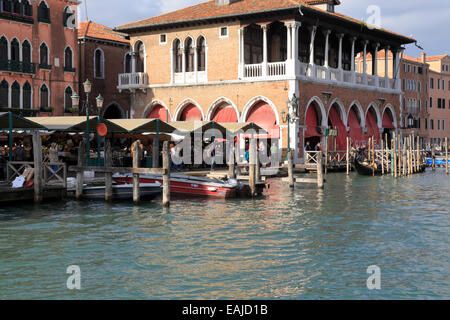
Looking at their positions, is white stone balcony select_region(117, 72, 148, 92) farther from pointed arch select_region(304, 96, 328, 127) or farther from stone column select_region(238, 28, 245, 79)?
pointed arch select_region(304, 96, 328, 127)

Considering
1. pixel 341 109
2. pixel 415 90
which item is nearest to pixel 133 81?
pixel 341 109

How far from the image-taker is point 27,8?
2847cm

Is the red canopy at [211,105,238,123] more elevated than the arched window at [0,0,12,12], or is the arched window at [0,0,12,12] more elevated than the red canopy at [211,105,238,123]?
the arched window at [0,0,12,12]

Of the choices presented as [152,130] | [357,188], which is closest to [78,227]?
[152,130]

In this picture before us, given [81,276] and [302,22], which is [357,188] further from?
[81,276]

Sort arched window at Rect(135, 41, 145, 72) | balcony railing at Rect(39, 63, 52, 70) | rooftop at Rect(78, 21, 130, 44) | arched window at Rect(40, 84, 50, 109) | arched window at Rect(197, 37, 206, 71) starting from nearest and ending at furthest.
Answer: balcony railing at Rect(39, 63, 52, 70)
arched window at Rect(40, 84, 50, 109)
arched window at Rect(197, 37, 206, 71)
arched window at Rect(135, 41, 145, 72)
rooftop at Rect(78, 21, 130, 44)

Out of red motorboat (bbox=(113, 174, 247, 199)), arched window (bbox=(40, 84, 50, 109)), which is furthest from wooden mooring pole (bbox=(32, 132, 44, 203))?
arched window (bbox=(40, 84, 50, 109))

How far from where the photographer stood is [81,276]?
865cm

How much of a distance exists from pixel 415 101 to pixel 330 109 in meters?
33.1

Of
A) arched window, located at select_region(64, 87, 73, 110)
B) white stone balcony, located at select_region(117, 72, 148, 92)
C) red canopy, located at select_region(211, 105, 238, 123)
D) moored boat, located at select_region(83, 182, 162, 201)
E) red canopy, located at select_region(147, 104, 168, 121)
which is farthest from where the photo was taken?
white stone balcony, located at select_region(117, 72, 148, 92)

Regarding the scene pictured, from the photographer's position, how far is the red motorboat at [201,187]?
1722 centimetres

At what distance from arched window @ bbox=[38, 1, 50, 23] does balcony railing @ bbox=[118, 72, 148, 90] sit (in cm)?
476

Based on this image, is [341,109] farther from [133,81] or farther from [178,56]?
[133,81]

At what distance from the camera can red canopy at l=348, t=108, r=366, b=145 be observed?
32188 mm
